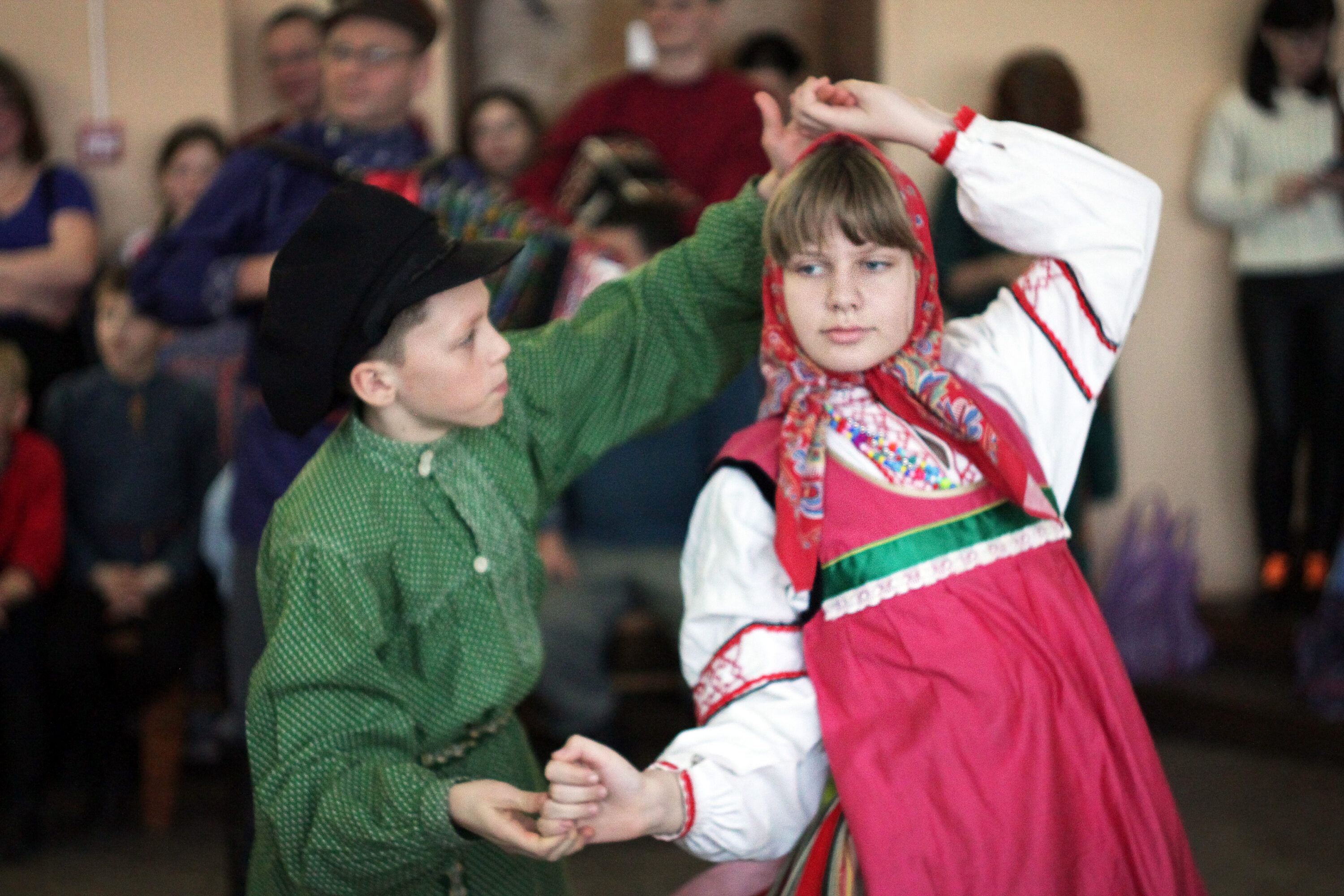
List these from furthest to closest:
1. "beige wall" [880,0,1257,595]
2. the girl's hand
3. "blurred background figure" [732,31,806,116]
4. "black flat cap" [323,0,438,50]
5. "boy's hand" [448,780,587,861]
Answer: "beige wall" [880,0,1257,595]
"blurred background figure" [732,31,806,116]
"black flat cap" [323,0,438,50]
the girl's hand
"boy's hand" [448,780,587,861]

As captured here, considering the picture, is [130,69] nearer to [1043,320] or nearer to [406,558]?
[406,558]

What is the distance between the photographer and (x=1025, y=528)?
145 cm

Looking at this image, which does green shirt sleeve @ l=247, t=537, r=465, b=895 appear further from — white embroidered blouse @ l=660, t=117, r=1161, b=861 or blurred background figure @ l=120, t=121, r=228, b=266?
blurred background figure @ l=120, t=121, r=228, b=266

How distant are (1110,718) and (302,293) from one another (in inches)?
37.5

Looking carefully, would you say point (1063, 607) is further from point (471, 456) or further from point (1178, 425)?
point (1178, 425)

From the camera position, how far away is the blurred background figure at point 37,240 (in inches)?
132

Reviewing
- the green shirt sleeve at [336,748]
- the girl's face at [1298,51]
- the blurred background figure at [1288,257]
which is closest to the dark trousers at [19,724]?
the green shirt sleeve at [336,748]

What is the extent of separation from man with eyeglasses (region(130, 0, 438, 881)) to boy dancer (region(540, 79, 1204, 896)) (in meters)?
0.79

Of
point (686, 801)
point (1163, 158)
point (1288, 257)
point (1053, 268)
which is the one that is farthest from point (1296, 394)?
point (686, 801)

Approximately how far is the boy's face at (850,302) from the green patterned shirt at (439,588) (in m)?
0.15

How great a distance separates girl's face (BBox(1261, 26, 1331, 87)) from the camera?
11.9 ft

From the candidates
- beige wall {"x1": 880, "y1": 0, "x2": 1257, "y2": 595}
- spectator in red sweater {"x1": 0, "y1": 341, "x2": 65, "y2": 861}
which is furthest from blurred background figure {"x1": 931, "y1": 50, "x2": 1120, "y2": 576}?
spectator in red sweater {"x1": 0, "y1": 341, "x2": 65, "y2": 861}

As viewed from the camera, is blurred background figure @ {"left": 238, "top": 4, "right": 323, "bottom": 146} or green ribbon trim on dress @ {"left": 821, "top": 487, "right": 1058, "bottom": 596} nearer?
green ribbon trim on dress @ {"left": 821, "top": 487, "right": 1058, "bottom": 596}

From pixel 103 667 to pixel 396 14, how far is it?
184cm
